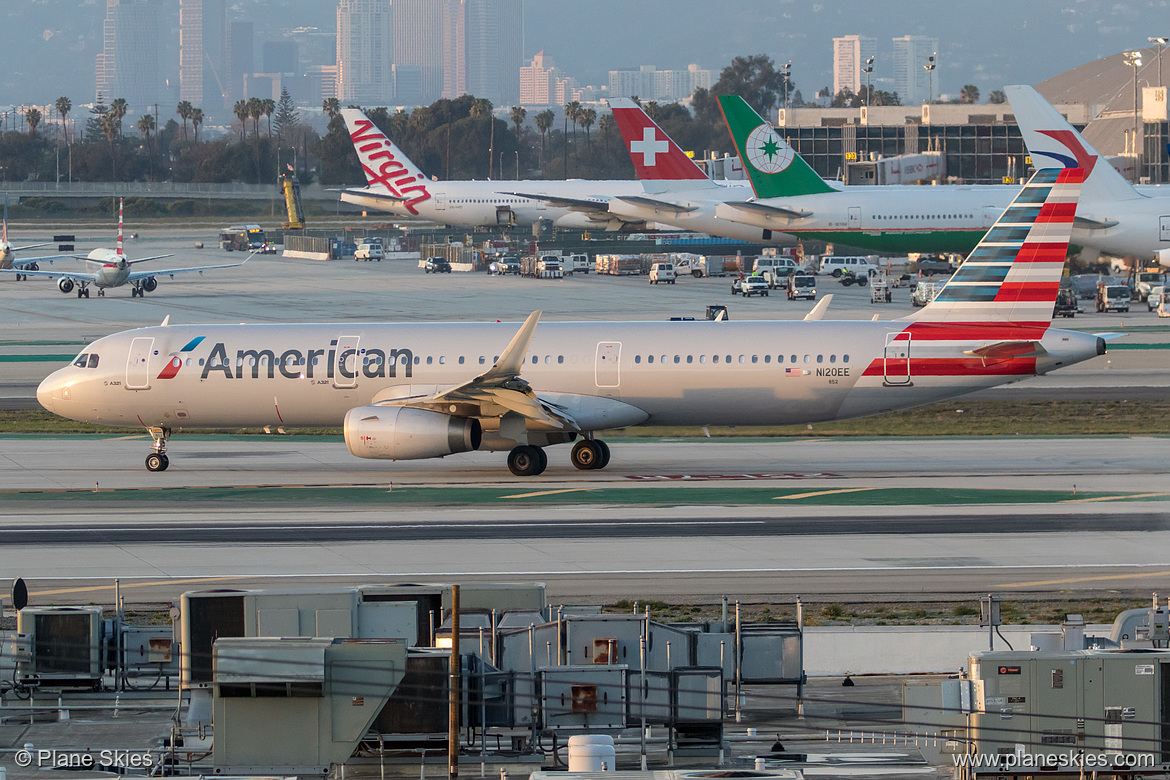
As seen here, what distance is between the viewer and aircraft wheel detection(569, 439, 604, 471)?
38.4 meters

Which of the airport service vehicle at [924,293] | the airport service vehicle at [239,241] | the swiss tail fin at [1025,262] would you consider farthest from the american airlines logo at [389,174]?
the swiss tail fin at [1025,262]

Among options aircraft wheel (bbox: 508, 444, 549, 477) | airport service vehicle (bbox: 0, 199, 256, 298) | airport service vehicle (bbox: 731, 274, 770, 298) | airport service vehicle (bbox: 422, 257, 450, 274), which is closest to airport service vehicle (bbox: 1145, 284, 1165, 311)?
airport service vehicle (bbox: 731, 274, 770, 298)

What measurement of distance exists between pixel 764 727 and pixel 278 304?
253 ft

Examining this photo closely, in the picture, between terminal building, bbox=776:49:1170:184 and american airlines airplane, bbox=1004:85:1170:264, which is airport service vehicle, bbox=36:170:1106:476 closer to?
american airlines airplane, bbox=1004:85:1170:264

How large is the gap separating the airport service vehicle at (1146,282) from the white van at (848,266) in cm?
1848

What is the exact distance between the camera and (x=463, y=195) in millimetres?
133875

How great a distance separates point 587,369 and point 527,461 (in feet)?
9.11

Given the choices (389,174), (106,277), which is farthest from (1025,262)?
(389,174)

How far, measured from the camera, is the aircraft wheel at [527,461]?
3731cm

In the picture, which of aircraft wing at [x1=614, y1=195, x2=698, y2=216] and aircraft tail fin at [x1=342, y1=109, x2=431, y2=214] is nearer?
aircraft wing at [x1=614, y1=195, x2=698, y2=216]

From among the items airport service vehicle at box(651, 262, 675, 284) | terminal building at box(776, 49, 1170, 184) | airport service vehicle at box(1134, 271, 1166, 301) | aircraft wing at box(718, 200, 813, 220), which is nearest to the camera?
airport service vehicle at box(1134, 271, 1166, 301)

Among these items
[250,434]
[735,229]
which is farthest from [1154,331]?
[250,434]

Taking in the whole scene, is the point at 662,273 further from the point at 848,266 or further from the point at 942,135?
the point at 942,135

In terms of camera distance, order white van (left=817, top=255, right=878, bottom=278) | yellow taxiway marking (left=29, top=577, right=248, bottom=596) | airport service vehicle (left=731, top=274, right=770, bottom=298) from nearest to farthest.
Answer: yellow taxiway marking (left=29, top=577, right=248, bottom=596) → airport service vehicle (left=731, top=274, right=770, bottom=298) → white van (left=817, top=255, right=878, bottom=278)
